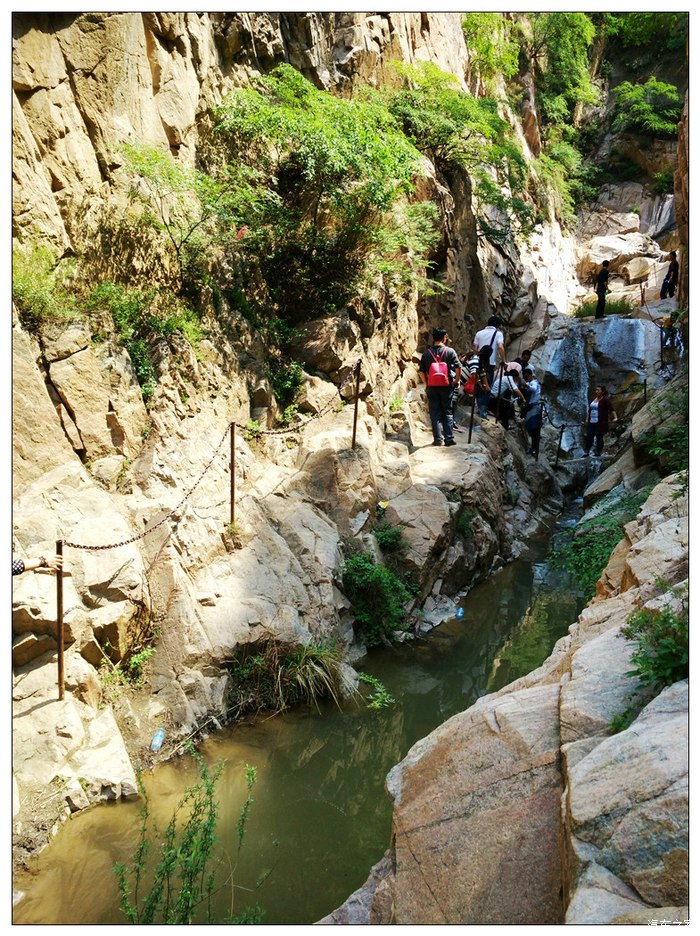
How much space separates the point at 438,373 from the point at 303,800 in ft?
25.7

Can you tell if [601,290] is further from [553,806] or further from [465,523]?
[553,806]

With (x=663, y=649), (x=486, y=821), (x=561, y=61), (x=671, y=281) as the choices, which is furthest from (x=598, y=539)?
(x=561, y=61)

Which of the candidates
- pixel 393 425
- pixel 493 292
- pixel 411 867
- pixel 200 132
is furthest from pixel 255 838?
pixel 493 292

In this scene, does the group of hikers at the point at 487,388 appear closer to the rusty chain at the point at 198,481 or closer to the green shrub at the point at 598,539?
the rusty chain at the point at 198,481

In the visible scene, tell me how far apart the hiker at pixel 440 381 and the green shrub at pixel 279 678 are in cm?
610

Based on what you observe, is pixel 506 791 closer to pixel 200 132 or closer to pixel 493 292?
pixel 200 132

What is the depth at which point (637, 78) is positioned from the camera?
33.7 metres

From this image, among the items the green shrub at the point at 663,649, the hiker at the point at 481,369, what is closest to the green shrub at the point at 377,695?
the green shrub at the point at 663,649

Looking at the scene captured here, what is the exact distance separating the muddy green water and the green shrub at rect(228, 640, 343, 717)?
196 millimetres

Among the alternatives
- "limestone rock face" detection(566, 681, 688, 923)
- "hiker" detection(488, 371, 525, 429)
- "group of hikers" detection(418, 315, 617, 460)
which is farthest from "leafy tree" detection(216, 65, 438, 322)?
"limestone rock face" detection(566, 681, 688, 923)

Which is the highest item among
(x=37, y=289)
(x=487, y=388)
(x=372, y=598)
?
(x=37, y=289)

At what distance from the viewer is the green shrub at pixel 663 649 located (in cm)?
365

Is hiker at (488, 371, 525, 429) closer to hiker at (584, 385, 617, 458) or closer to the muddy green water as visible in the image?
hiker at (584, 385, 617, 458)

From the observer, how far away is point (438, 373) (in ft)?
39.8
